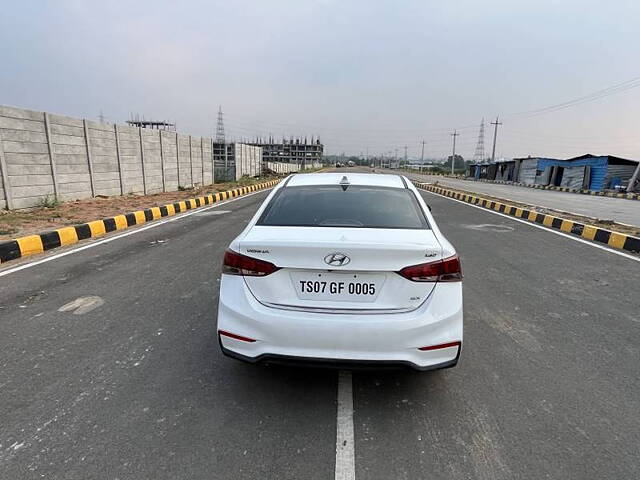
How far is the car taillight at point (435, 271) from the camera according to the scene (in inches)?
92.5

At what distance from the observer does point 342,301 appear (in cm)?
235

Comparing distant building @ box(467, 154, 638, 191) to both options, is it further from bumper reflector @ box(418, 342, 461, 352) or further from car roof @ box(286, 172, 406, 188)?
bumper reflector @ box(418, 342, 461, 352)

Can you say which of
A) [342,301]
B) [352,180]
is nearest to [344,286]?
[342,301]

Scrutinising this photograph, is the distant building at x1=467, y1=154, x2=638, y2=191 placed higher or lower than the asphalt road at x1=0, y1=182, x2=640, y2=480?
higher

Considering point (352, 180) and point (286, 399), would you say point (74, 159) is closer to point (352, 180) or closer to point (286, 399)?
point (352, 180)

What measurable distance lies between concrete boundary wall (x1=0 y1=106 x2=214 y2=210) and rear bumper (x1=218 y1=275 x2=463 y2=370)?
10541 millimetres

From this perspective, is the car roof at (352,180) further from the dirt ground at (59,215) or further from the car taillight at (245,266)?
the dirt ground at (59,215)

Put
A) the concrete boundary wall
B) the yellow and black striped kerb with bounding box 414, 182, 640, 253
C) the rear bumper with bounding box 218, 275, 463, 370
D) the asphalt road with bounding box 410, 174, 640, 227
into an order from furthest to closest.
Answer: the asphalt road with bounding box 410, 174, 640, 227 < the concrete boundary wall < the yellow and black striped kerb with bounding box 414, 182, 640, 253 < the rear bumper with bounding box 218, 275, 463, 370

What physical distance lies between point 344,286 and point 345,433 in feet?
2.78

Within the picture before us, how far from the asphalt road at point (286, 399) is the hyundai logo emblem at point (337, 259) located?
943 millimetres

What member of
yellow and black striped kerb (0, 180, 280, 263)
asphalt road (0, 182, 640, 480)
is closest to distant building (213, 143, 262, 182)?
yellow and black striped kerb (0, 180, 280, 263)

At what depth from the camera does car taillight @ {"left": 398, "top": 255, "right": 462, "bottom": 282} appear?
7.71 ft

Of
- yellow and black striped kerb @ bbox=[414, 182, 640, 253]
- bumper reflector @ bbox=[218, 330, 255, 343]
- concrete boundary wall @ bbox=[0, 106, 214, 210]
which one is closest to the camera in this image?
bumper reflector @ bbox=[218, 330, 255, 343]

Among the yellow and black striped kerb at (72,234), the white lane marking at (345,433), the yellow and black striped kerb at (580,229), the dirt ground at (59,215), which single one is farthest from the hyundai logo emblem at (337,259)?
the yellow and black striped kerb at (580,229)
